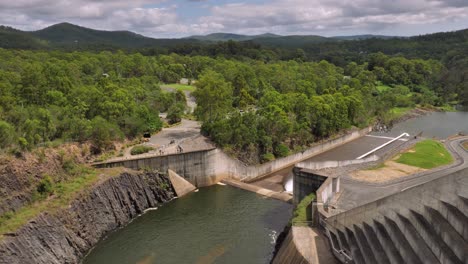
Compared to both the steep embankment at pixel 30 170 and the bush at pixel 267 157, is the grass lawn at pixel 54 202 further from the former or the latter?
the bush at pixel 267 157

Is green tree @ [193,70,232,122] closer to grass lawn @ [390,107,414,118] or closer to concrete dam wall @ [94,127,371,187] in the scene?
concrete dam wall @ [94,127,371,187]

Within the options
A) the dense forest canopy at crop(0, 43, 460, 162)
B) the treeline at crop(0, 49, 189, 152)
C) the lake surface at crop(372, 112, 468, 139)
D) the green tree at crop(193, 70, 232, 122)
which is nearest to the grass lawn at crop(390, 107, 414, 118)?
the dense forest canopy at crop(0, 43, 460, 162)

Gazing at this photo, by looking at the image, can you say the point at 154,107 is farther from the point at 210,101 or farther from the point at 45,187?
the point at 45,187

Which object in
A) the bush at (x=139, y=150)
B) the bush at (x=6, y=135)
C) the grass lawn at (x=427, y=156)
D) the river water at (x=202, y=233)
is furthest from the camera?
the bush at (x=139, y=150)

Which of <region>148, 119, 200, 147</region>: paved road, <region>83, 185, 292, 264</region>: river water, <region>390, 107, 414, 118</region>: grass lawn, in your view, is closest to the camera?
<region>83, 185, 292, 264</region>: river water

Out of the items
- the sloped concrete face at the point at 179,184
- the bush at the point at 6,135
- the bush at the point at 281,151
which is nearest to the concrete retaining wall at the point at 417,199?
the sloped concrete face at the point at 179,184

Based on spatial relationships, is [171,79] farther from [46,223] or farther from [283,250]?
[283,250]
